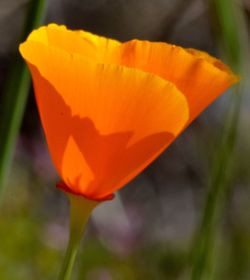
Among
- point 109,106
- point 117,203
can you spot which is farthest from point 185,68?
point 117,203

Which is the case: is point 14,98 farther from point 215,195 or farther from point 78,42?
point 215,195

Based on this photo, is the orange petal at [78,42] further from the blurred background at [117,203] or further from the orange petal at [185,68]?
the blurred background at [117,203]

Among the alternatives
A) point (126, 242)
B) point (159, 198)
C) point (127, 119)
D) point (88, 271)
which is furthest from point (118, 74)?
point (159, 198)

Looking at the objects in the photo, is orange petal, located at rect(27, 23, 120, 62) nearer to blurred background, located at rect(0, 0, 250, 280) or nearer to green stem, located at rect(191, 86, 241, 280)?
green stem, located at rect(191, 86, 241, 280)

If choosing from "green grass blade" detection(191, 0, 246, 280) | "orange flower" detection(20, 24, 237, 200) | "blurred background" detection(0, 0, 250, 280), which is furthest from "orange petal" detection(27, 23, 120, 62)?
"blurred background" detection(0, 0, 250, 280)

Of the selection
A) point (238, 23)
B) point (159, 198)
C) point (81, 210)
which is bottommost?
point (159, 198)

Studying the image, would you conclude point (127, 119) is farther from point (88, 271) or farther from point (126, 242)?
point (126, 242)
